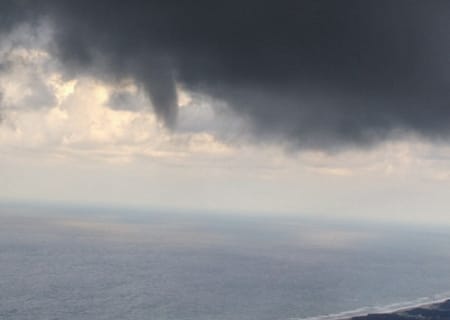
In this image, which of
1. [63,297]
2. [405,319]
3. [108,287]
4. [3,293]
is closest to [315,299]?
[405,319]

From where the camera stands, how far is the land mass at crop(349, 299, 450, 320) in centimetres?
15375

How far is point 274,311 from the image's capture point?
165m

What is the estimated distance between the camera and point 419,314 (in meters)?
161

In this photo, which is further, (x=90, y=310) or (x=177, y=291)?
(x=177, y=291)

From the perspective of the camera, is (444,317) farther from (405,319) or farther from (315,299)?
(315,299)

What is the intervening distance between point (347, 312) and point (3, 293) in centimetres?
11263

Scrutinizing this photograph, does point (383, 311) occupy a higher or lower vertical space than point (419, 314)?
A: lower

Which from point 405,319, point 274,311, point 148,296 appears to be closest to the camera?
point 405,319

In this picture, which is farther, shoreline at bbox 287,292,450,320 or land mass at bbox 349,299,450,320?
shoreline at bbox 287,292,450,320

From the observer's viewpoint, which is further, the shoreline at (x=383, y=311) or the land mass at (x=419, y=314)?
the shoreline at (x=383, y=311)

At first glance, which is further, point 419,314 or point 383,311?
point 383,311

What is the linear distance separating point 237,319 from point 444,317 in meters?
63.1

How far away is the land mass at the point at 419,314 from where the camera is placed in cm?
15375

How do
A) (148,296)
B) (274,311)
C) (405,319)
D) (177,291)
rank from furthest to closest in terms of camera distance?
(177,291) < (148,296) < (274,311) < (405,319)
